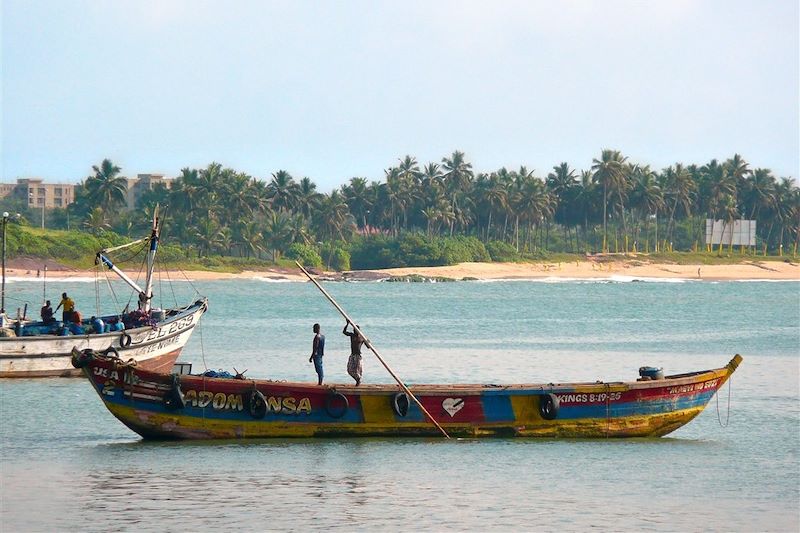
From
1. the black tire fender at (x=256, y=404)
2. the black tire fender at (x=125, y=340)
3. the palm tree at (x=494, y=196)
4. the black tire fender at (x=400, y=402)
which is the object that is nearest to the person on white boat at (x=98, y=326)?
the black tire fender at (x=125, y=340)

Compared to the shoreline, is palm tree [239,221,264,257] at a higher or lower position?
higher

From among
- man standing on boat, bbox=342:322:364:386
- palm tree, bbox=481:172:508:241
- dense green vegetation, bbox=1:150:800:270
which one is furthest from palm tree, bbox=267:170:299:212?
man standing on boat, bbox=342:322:364:386

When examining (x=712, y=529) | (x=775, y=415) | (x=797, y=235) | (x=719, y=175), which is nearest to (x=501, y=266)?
(x=719, y=175)

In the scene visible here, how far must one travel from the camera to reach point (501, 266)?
15475cm

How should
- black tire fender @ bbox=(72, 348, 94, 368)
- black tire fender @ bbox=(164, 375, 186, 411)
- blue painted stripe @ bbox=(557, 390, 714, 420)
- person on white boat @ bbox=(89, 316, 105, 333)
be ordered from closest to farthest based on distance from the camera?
black tire fender @ bbox=(72, 348, 94, 368), black tire fender @ bbox=(164, 375, 186, 411), blue painted stripe @ bbox=(557, 390, 714, 420), person on white boat @ bbox=(89, 316, 105, 333)

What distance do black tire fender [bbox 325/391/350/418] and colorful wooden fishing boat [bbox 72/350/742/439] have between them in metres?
0.02

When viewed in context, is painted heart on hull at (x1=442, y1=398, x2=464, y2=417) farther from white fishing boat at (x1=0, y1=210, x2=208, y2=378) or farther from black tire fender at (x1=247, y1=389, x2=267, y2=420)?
white fishing boat at (x1=0, y1=210, x2=208, y2=378)

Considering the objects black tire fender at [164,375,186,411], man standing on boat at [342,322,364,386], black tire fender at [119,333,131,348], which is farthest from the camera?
black tire fender at [119,333,131,348]

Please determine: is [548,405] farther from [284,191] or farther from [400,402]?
[284,191]

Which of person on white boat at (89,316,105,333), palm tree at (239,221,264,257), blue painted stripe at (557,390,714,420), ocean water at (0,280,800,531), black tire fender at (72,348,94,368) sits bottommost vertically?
ocean water at (0,280,800,531)

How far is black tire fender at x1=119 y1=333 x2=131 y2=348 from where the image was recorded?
36369mm

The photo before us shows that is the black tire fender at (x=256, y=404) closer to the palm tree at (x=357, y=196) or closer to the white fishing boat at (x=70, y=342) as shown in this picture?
the white fishing boat at (x=70, y=342)

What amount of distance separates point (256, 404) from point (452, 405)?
3944 millimetres

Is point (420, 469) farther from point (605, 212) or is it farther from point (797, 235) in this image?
point (797, 235)
